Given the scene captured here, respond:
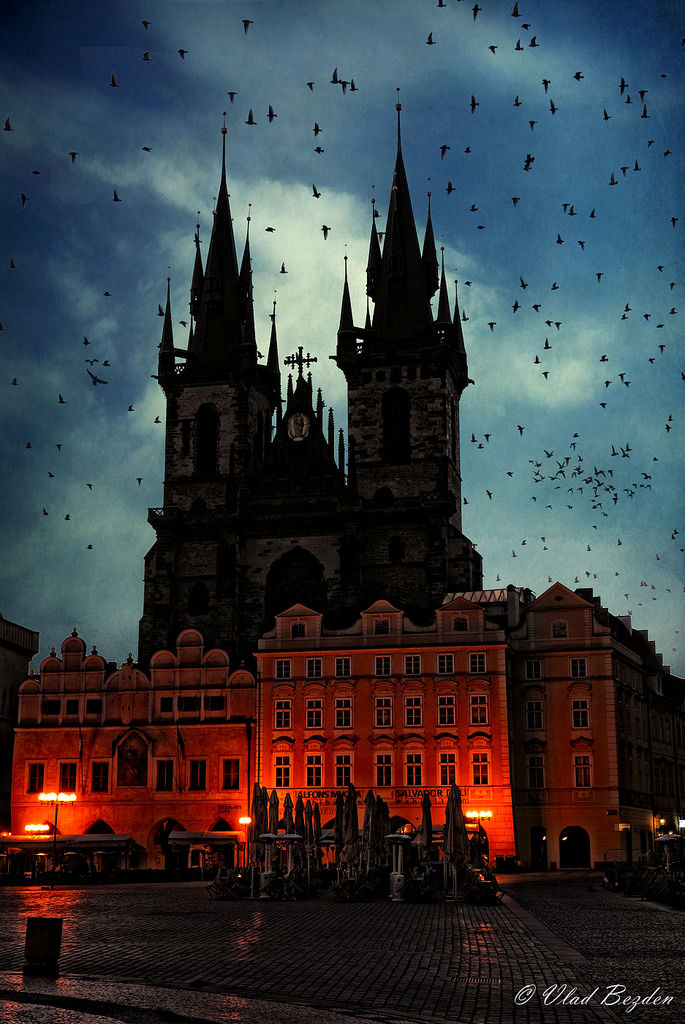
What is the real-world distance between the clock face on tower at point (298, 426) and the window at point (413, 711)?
74.5 ft

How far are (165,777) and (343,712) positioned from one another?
353 inches

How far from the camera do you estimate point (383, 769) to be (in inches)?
2368

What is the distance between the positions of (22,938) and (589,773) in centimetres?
4184

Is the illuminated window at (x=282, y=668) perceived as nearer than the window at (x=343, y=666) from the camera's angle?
No

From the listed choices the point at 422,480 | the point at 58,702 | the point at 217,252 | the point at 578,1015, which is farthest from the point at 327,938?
the point at 217,252

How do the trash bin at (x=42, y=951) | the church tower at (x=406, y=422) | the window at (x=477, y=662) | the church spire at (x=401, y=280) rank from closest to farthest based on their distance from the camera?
the trash bin at (x=42, y=951) → the window at (x=477, y=662) → the church tower at (x=406, y=422) → the church spire at (x=401, y=280)

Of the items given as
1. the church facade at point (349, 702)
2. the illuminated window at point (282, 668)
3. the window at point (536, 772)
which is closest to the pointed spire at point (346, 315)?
the church facade at point (349, 702)

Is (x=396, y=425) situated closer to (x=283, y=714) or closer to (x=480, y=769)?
(x=283, y=714)

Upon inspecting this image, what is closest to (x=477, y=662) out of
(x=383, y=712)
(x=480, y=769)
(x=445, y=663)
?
(x=445, y=663)

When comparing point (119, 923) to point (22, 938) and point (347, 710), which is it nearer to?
point (22, 938)

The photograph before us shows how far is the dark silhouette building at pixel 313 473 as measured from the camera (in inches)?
2904

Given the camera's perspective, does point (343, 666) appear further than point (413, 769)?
Yes

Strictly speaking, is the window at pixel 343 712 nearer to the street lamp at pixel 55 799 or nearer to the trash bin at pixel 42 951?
the street lamp at pixel 55 799

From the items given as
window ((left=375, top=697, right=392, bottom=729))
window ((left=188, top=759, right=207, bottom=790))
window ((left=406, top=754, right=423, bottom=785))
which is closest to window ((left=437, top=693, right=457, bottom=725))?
window ((left=406, top=754, right=423, bottom=785))
